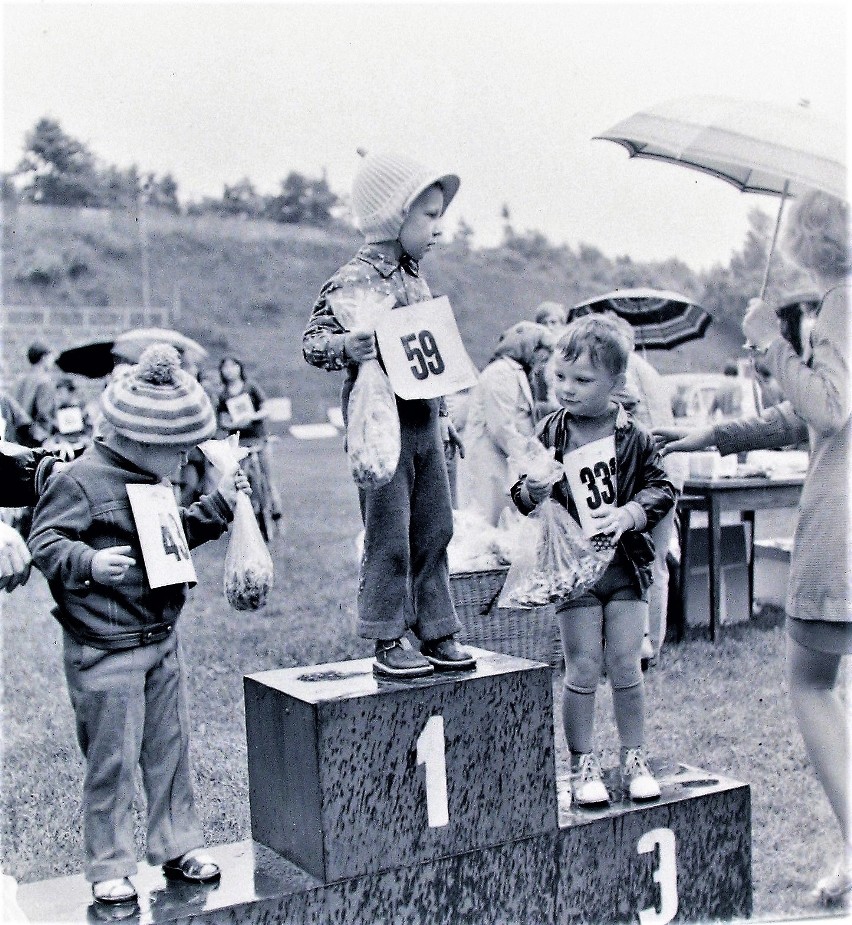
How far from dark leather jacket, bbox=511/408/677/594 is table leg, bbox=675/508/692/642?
132 inches

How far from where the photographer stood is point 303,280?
34.3 m

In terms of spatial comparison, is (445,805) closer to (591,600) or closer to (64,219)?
(591,600)

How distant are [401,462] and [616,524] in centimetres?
58

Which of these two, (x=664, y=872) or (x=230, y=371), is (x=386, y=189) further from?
(x=230, y=371)

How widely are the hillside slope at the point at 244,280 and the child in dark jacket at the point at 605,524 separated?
21.9m

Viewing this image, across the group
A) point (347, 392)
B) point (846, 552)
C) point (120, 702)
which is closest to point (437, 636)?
point (347, 392)

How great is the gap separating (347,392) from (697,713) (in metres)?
2.76

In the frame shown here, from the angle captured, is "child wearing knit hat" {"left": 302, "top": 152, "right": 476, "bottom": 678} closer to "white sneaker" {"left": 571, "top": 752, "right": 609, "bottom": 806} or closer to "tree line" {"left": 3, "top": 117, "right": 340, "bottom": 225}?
"white sneaker" {"left": 571, "top": 752, "right": 609, "bottom": 806}

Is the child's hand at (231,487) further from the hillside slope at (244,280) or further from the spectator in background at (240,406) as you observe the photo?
the hillside slope at (244,280)

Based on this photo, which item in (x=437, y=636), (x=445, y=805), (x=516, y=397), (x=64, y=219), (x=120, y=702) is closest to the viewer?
(x=120, y=702)

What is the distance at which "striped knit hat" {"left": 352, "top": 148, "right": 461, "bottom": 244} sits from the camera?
8.52 ft

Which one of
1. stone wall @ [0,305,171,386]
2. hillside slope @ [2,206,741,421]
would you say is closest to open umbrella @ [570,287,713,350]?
hillside slope @ [2,206,741,421]

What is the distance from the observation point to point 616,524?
2.79 metres

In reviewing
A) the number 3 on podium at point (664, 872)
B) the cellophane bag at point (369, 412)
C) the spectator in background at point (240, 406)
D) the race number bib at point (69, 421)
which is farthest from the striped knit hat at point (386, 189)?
the spectator in background at point (240, 406)
